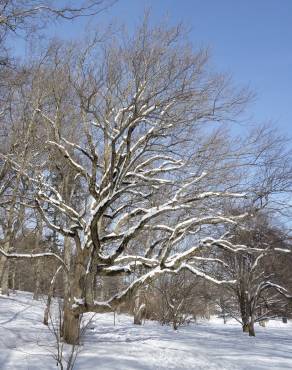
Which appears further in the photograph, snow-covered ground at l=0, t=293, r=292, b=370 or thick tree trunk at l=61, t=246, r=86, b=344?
thick tree trunk at l=61, t=246, r=86, b=344

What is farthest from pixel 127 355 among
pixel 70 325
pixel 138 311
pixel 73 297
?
pixel 138 311

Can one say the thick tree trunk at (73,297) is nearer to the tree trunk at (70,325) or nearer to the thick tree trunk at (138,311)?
the tree trunk at (70,325)

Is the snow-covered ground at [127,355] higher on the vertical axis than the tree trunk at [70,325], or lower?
lower

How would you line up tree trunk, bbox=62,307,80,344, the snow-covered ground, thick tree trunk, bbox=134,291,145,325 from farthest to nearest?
thick tree trunk, bbox=134,291,145,325
tree trunk, bbox=62,307,80,344
the snow-covered ground

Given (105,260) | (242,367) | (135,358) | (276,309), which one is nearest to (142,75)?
(105,260)

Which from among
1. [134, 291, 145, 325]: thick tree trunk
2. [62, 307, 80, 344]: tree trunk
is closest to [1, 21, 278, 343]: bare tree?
[62, 307, 80, 344]: tree trunk

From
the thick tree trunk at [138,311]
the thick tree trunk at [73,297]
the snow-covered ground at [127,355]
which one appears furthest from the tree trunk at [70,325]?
the thick tree trunk at [138,311]

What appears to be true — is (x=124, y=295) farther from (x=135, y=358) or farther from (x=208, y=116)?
(x=208, y=116)

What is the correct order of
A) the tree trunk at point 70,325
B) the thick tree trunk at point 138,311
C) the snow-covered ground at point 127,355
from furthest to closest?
the thick tree trunk at point 138,311 < the tree trunk at point 70,325 < the snow-covered ground at point 127,355

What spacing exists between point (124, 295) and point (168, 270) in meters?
1.15

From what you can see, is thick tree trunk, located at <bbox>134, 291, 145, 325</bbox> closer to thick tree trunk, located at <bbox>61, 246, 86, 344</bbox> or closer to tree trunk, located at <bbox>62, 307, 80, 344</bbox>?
thick tree trunk, located at <bbox>61, 246, 86, 344</bbox>

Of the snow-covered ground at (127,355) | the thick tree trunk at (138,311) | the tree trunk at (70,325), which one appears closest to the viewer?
the snow-covered ground at (127,355)

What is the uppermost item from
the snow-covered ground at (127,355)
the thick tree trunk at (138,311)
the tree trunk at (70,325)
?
the thick tree trunk at (138,311)

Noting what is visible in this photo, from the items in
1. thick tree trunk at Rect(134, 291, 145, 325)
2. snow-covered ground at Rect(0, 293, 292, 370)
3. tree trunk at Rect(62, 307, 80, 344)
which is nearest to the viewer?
snow-covered ground at Rect(0, 293, 292, 370)
